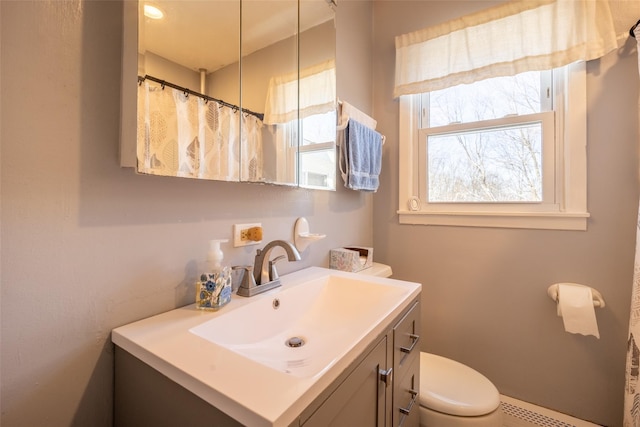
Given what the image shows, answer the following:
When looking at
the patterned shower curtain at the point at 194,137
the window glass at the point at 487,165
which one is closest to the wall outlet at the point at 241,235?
the patterned shower curtain at the point at 194,137

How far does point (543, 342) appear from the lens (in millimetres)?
1408

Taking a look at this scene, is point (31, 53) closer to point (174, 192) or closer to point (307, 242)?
point (174, 192)

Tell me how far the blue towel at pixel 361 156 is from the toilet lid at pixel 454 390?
939 millimetres

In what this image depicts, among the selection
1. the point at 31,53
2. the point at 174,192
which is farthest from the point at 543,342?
the point at 31,53

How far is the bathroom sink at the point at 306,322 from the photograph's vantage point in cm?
69

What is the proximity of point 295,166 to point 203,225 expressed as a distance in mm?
446

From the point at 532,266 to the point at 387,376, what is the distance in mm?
1127

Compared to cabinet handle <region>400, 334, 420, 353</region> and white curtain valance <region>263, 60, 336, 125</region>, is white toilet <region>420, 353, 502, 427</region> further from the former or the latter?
white curtain valance <region>263, 60, 336, 125</region>

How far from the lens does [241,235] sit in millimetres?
952

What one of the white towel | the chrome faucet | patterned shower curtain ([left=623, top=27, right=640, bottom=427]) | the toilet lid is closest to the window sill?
patterned shower curtain ([left=623, top=27, right=640, bottom=427])

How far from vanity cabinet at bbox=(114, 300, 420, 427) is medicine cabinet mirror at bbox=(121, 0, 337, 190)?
0.47 m

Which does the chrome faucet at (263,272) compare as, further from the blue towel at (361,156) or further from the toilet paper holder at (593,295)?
the toilet paper holder at (593,295)

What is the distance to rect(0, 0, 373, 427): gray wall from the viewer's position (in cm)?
54

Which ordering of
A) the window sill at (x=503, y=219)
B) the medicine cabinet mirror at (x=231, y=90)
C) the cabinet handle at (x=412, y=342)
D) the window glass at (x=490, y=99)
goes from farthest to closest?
1. the window glass at (x=490, y=99)
2. the window sill at (x=503, y=219)
3. the cabinet handle at (x=412, y=342)
4. the medicine cabinet mirror at (x=231, y=90)
